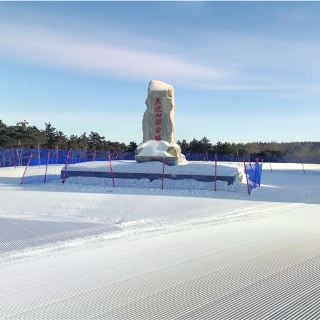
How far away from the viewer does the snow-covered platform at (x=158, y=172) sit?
2292 centimetres

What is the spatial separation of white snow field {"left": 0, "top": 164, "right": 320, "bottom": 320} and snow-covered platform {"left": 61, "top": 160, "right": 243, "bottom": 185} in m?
8.14

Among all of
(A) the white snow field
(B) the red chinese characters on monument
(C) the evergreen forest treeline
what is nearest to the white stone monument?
(B) the red chinese characters on monument

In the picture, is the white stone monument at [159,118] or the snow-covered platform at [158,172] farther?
the white stone monument at [159,118]

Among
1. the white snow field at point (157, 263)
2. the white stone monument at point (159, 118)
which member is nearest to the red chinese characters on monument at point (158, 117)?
the white stone monument at point (159, 118)

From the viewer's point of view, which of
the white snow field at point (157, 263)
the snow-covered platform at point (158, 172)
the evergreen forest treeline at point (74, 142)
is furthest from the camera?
the evergreen forest treeline at point (74, 142)

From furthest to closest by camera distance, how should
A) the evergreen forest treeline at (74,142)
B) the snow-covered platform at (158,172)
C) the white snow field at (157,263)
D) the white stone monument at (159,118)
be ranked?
the evergreen forest treeline at (74,142)
the white stone monument at (159,118)
the snow-covered platform at (158,172)
the white snow field at (157,263)

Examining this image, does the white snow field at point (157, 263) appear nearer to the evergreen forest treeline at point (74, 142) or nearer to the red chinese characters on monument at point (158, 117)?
the red chinese characters on monument at point (158, 117)

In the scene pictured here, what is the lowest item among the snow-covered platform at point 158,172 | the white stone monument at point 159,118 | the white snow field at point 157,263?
the white snow field at point 157,263

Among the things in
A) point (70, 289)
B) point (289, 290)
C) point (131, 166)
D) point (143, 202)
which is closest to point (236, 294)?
point (289, 290)

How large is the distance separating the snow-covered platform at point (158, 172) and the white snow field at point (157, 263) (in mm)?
8138

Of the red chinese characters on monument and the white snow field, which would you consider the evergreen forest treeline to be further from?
the white snow field

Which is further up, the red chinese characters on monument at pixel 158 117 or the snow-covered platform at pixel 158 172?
the red chinese characters on monument at pixel 158 117

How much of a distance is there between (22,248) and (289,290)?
182 inches

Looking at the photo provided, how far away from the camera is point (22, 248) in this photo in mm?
8594
